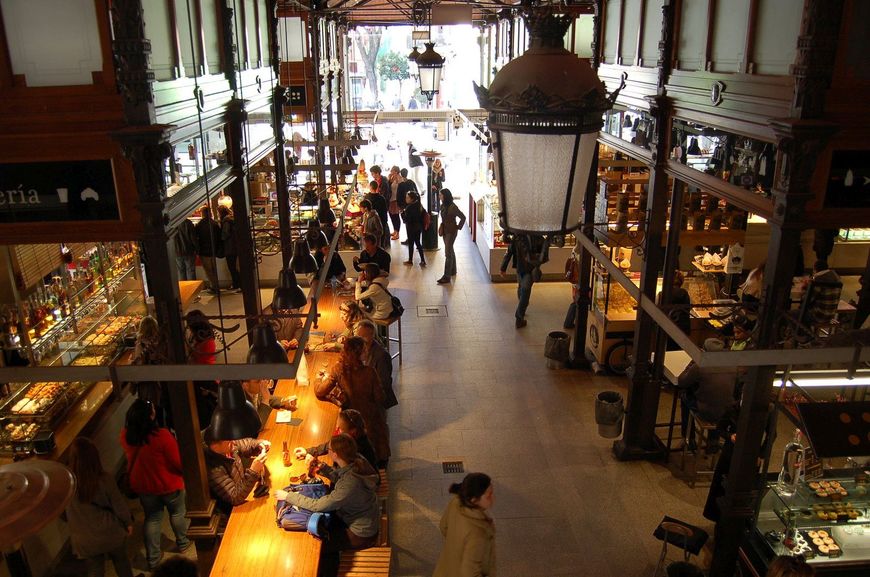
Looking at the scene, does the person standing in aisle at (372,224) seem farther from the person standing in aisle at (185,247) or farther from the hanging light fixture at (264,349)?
the hanging light fixture at (264,349)

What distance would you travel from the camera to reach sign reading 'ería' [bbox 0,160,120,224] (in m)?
4.16

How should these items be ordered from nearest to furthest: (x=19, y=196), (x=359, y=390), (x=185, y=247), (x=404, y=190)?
(x=19, y=196) → (x=359, y=390) → (x=185, y=247) → (x=404, y=190)

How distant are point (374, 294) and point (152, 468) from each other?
353 centimetres

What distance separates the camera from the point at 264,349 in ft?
14.0

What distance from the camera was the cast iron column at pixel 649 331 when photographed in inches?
251

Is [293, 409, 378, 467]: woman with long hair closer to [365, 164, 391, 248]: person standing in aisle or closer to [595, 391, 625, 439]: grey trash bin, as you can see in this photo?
[595, 391, 625, 439]: grey trash bin

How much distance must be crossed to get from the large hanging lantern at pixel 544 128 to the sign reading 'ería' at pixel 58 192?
9.49 ft

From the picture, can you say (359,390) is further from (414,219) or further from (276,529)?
(414,219)

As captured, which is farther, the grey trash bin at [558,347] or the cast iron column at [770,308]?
the grey trash bin at [558,347]

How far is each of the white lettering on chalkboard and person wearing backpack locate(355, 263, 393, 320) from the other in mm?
4495

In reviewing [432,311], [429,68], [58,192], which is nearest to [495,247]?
[432,311]

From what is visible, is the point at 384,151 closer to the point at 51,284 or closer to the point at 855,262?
the point at 855,262

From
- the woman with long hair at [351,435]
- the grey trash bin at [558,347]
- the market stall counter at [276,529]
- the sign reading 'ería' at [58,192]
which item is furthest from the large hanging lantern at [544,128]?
the grey trash bin at [558,347]

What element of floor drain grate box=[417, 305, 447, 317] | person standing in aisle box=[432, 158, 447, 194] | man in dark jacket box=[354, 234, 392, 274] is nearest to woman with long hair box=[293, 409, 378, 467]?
man in dark jacket box=[354, 234, 392, 274]
